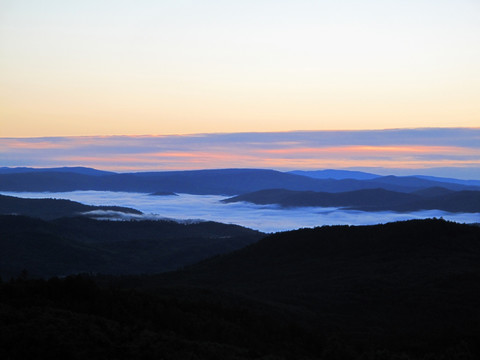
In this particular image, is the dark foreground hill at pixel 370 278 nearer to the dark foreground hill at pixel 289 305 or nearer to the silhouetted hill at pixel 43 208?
the dark foreground hill at pixel 289 305

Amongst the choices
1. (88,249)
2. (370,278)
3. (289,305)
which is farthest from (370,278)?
(88,249)

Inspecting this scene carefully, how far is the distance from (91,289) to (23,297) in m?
3.13

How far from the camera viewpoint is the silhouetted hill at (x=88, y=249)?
8312cm

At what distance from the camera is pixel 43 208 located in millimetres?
167625

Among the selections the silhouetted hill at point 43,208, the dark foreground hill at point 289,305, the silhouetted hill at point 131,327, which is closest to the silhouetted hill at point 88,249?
the dark foreground hill at point 289,305

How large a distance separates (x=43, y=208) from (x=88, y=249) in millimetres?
81023

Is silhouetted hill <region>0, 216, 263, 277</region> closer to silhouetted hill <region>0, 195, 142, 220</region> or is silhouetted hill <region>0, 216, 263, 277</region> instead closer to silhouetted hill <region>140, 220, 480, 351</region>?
silhouetted hill <region>140, 220, 480, 351</region>

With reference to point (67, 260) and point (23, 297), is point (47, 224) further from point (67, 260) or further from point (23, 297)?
point (23, 297)

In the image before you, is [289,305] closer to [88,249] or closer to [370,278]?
[370,278]

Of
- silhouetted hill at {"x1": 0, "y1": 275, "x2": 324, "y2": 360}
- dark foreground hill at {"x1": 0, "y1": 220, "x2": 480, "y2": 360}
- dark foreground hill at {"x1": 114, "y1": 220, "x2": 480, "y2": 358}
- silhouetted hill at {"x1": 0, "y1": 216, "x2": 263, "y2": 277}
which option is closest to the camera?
silhouetted hill at {"x1": 0, "y1": 275, "x2": 324, "y2": 360}

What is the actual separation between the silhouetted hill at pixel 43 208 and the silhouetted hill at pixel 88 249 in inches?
1567

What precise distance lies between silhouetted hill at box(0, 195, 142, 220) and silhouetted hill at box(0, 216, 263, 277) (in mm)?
39814

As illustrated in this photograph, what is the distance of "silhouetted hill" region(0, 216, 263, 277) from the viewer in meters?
83.1

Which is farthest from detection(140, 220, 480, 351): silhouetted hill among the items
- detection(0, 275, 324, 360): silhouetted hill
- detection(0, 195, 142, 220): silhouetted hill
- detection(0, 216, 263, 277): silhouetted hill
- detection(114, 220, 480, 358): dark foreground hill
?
detection(0, 195, 142, 220): silhouetted hill
